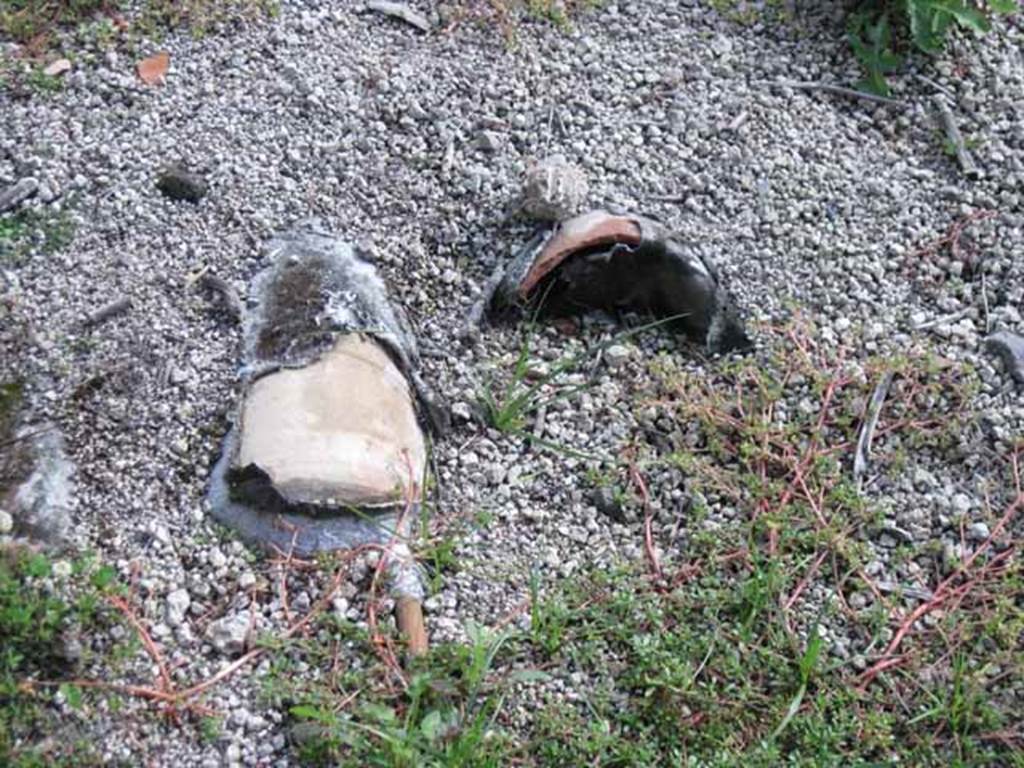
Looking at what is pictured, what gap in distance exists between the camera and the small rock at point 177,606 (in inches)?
98.7

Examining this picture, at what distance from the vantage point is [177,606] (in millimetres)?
2523

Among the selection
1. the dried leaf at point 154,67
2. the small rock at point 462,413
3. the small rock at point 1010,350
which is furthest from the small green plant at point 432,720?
the dried leaf at point 154,67

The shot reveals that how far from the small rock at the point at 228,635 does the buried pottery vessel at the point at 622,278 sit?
1.02 metres

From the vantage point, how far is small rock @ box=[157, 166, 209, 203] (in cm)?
322

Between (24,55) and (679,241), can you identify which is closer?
(679,241)

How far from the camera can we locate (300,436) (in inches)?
105

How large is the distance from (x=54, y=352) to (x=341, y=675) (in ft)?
3.21

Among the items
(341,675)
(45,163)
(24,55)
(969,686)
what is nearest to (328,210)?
(45,163)

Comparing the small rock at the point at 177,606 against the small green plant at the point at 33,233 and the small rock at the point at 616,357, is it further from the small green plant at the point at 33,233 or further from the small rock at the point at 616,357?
the small rock at the point at 616,357

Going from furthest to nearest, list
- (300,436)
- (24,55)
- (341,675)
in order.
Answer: (24,55), (300,436), (341,675)

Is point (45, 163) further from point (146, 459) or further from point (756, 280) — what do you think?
point (756, 280)

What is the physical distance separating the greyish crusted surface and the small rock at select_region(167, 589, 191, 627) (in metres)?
0.02

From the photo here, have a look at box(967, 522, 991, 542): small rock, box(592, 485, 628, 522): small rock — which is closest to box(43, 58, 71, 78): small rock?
box(592, 485, 628, 522): small rock

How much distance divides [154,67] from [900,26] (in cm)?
205
